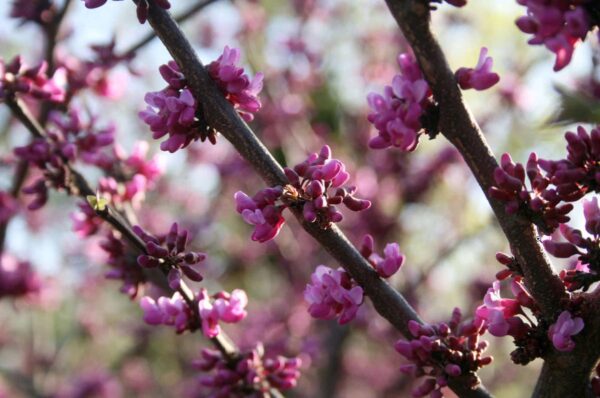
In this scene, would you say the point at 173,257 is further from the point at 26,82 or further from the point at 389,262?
the point at 26,82

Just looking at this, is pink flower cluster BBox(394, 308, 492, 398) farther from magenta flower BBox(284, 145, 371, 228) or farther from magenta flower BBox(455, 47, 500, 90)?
magenta flower BBox(455, 47, 500, 90)

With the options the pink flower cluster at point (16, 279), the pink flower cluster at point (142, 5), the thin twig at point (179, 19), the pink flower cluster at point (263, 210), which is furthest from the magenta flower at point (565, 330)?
the pink flower cluster at point (16, 279)

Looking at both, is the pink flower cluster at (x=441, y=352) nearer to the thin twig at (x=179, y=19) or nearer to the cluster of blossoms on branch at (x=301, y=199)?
the cluster of blossoms on branch at (x=301, y=199)

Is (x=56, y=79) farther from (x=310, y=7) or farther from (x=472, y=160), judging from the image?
(x=310, y=7)

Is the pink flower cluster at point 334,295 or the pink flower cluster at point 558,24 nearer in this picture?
the pink flower cluster at point 558,24

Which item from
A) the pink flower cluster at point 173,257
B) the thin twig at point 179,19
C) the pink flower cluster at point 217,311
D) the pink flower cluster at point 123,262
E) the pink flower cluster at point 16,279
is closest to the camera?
the pink flower cluster at point 173,257

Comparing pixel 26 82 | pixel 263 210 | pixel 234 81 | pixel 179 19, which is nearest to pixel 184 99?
pixel 234 81
